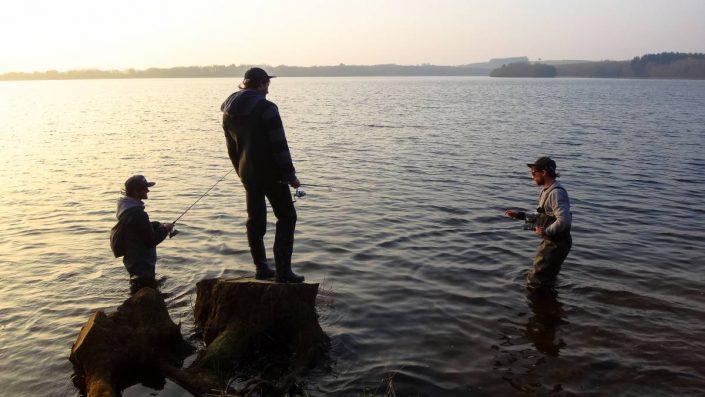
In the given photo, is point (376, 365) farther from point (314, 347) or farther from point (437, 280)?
point (437, 280)

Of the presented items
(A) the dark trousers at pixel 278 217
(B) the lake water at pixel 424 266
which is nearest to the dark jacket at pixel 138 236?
(B) the lake water at pixel 424 266

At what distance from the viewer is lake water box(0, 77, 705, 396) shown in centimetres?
739

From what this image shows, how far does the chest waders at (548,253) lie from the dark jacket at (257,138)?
4493 mm

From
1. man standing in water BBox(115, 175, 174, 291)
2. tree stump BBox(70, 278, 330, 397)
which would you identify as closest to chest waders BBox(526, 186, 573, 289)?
tree stump BBox(70, 278, 330, 397)

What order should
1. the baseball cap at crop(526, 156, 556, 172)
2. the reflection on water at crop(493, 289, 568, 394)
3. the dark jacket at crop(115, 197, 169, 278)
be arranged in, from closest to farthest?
the reflection on water at crop(493, 289, 568, 394), the dark jacket at crop(115, 197, 169, 278), the baseball cap at crop(526, 156, 556, 172)

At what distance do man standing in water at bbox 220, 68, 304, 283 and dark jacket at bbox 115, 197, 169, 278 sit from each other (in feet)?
6.47

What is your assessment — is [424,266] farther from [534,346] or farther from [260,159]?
[260,159]

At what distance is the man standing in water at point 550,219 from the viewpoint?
909cm

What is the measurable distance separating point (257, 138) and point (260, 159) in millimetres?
293

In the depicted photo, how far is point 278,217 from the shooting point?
7969 millimetres

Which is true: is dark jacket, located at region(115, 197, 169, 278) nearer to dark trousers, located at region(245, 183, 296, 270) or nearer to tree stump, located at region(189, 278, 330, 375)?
dark trousers, located at region(245, 183, 296, 270)

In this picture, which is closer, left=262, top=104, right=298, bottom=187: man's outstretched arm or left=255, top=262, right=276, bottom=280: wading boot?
left=262, top=104, right=298, bottom=187: man's outstretched arm

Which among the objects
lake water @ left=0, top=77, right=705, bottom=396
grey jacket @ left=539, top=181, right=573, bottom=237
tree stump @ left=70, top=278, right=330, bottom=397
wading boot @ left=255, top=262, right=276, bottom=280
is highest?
grey jacket @ left=539, top=181, right=573, bottom=237

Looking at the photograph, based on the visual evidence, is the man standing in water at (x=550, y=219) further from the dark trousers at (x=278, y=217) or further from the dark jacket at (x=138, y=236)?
the dark jacket at (x=138, y=236)
